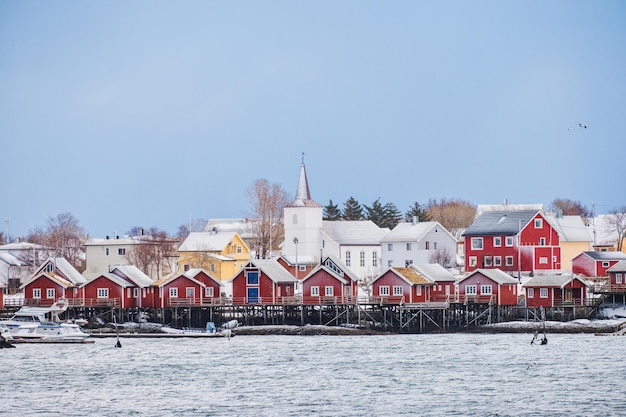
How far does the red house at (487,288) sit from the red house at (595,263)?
35.7 feet

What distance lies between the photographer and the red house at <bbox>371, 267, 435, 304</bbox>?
94625mm

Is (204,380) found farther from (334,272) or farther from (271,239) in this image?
(271,239)

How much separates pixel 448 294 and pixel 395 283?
3.73 m

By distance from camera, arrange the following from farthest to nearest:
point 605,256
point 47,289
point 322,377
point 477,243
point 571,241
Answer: point 571,241
point 477,243
point 605,256
point 47,289
point 322,377

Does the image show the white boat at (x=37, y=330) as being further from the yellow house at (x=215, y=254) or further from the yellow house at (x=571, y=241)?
the yellow house at (x=571, y=241)

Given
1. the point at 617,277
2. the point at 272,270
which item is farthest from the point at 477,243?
the point at 272,270

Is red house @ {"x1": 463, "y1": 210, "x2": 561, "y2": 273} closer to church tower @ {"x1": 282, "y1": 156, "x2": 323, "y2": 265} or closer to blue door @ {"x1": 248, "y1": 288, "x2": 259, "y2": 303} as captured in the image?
church tower @ {"x1": 282, "y1": 156, "x2": 323, "y2": 265}

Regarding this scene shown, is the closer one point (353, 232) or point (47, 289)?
point (47, 289)

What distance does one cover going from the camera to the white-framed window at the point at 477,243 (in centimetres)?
11338

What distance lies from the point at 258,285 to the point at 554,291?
65.3ft

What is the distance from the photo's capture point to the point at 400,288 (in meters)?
94.9

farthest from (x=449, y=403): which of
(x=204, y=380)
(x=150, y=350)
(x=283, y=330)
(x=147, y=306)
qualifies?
(x=147, y=306)

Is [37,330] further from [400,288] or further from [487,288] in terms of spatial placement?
[487,288]

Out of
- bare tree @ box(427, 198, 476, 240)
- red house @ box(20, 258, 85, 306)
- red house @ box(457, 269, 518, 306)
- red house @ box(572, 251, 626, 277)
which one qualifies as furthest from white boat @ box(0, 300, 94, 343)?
bare tree @ box(427, 198, 476, 240)
